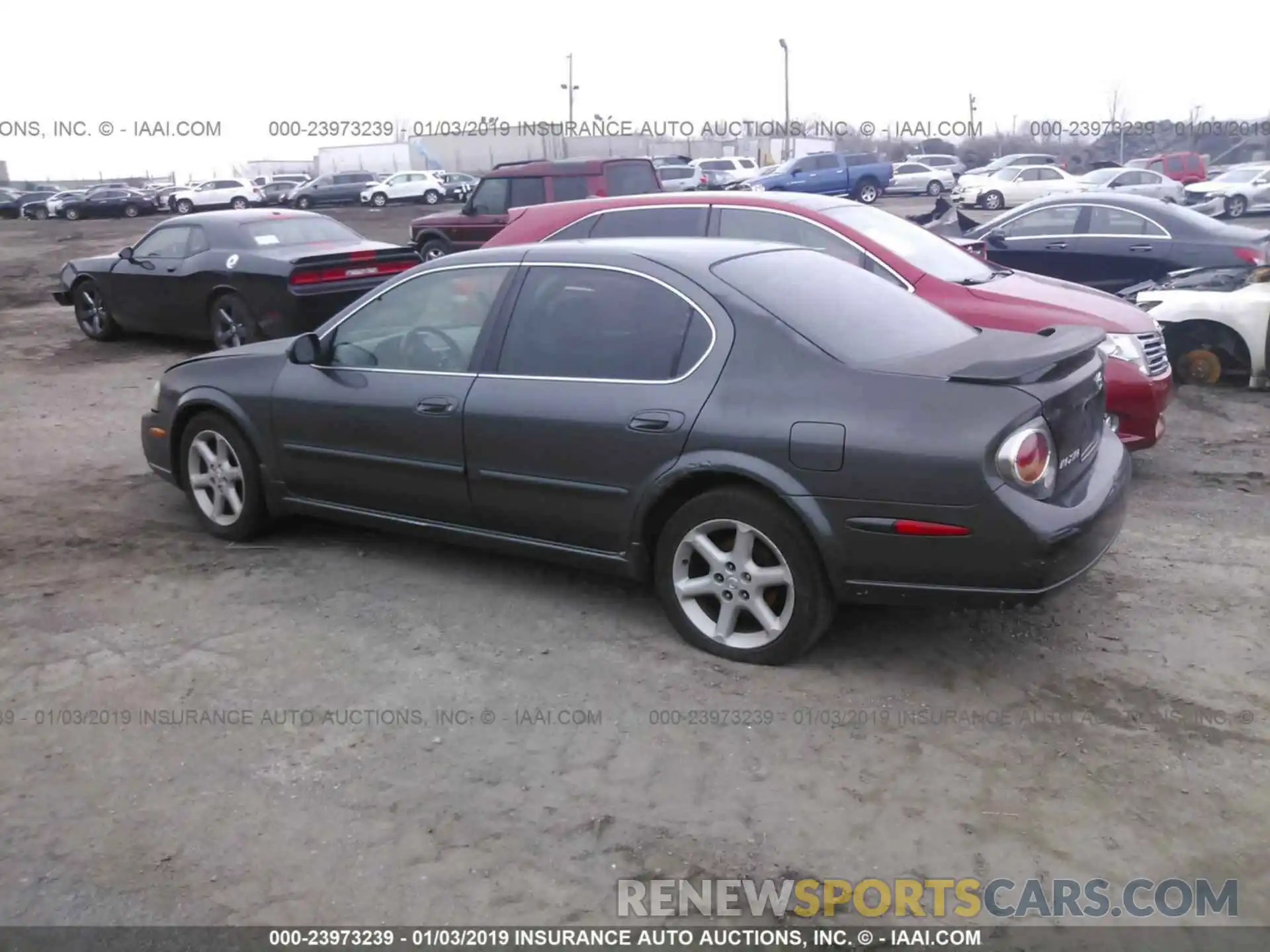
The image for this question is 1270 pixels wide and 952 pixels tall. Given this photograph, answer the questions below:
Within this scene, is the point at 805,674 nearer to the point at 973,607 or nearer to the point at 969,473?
the point at 973,607

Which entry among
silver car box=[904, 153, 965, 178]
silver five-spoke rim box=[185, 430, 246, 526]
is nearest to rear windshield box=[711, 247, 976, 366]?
silver five-spoke rim box=[185, 430, 246, 526]

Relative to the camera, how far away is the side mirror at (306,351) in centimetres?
536

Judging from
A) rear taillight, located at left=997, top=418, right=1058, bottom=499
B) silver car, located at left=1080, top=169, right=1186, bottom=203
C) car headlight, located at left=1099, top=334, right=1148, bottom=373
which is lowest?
rear taillight, located at left=997, top=418, right=1058, bottom=499

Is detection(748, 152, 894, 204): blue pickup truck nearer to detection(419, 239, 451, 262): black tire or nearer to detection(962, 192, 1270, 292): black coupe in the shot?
detection(419, 239, 451, 262): black tire

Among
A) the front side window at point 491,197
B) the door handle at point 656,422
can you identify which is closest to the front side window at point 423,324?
the door handle at point 656,422

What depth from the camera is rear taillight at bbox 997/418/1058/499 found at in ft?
12.5

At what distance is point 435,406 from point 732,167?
43610mm

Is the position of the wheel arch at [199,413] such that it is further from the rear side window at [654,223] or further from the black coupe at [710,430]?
the rear side window at [654,223]

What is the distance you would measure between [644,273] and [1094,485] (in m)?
1.92

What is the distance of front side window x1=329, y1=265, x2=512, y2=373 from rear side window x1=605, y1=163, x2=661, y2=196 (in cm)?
1046

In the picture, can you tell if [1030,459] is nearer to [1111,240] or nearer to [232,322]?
[1111,240]

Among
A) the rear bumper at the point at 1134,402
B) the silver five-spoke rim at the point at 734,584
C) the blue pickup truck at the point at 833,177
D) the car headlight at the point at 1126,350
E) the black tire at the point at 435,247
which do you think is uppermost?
the blue pickup truck at the point at 833,177

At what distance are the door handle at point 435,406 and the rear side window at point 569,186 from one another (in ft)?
36.6

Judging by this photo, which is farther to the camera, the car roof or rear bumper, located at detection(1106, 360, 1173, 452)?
the car roof
